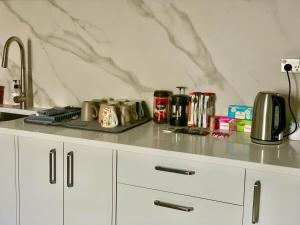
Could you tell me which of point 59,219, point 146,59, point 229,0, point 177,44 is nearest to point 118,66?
point 146,59

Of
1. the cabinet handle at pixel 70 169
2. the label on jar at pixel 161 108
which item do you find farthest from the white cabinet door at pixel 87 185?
the label on jar at pixel 161 108

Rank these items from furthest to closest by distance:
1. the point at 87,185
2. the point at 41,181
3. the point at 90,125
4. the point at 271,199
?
the point at 90,125
the point at 41,181
the point at 87,185
the point at 271,199

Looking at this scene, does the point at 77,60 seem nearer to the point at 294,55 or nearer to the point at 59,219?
the point at 59,219

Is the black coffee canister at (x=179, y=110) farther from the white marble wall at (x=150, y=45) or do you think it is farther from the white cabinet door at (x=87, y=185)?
the white cabinet door at (x=87, y=185)

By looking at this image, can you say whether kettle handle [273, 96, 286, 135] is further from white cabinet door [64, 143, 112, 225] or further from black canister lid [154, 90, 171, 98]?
white cabinet door [64, 143, 112, 225]

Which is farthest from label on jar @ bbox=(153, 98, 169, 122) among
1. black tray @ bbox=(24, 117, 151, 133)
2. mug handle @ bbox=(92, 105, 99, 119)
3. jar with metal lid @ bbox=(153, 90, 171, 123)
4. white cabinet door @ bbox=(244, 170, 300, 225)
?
white cabinet door @ bbox=(244, 170, 300, 225)

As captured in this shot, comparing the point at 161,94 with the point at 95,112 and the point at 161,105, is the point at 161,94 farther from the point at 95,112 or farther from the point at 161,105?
the point at 95,112

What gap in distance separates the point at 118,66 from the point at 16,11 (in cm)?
83

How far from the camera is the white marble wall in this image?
7.21 feet

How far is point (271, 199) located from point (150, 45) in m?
1.16

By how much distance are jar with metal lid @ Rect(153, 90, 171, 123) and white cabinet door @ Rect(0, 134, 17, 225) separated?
79 centimetres

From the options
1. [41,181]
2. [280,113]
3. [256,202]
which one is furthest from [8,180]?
[280,113]

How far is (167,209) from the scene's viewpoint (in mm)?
1888

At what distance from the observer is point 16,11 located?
2.81 meters
